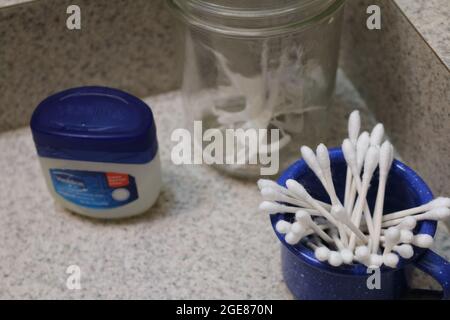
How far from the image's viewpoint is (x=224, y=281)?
Answer: 61cm

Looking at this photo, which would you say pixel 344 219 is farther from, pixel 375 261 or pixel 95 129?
pixel 95 129

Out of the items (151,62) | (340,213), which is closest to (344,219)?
(340,213)

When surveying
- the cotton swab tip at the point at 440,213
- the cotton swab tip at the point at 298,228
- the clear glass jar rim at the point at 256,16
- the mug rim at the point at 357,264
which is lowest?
the mug rim at the point at 357,264

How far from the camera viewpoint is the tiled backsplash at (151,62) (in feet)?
1.98

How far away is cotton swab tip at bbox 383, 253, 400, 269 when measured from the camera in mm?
475

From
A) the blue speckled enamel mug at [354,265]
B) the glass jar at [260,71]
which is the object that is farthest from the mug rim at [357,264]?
the glass jar at [260,71]

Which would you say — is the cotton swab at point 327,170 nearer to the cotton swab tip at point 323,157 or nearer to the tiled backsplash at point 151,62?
the cotton swab tip at point 323,157

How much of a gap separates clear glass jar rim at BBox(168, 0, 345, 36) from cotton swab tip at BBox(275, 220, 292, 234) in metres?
0.17

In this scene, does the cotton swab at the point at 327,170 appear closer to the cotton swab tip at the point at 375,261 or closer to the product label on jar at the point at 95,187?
the cotton swab tip at the point at 375,261

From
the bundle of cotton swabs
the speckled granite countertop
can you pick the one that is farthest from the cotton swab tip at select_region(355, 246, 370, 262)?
the speckled granite countertop

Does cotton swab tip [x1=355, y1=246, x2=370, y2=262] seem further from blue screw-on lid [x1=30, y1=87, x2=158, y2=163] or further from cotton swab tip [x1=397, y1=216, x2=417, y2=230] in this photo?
blue screw-on lid [x1=30, y1=87, x2=158, y2=163]

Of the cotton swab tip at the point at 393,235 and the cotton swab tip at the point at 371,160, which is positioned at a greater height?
the cotton swab tip at the point at 371,160

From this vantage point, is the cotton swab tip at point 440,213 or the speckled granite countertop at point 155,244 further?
the speckled granite countertop at point 155,244
